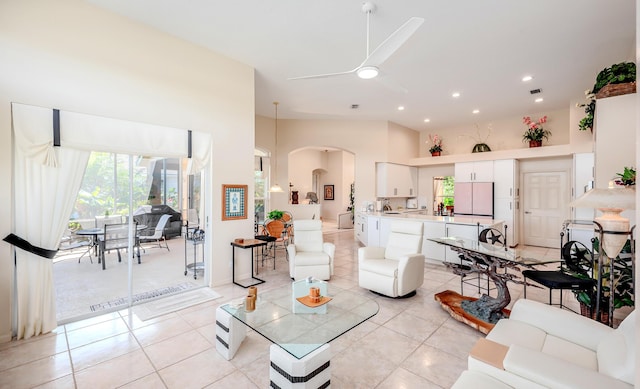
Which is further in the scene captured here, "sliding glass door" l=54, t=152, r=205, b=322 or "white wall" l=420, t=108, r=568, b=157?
"white wall" l=420, t=108, r=568, b=157

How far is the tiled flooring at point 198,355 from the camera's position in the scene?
88.4 inches

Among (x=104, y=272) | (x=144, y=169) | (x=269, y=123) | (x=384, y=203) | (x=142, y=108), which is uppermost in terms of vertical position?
(x=269, y=123)

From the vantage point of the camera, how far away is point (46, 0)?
2.93 meters

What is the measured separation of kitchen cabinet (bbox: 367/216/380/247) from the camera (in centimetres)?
656

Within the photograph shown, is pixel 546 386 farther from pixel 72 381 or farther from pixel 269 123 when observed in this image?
pixel 269 123

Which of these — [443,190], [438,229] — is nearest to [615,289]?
[438,229]

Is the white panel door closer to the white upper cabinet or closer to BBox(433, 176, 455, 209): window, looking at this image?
the white upper cabinet

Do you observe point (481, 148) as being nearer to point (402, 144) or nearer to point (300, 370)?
point (402, 144)

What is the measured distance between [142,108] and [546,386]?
4.55 meters

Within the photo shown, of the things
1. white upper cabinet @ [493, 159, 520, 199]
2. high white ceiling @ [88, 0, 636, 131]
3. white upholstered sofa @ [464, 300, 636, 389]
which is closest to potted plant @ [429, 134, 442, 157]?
white upper cabinet @ [493, 159, 520, 199]

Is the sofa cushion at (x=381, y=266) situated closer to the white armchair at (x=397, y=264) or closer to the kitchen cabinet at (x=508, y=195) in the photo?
the white armchair at (x=397, y=264)

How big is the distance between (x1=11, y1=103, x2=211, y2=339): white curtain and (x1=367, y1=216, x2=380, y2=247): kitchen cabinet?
5.24 metres

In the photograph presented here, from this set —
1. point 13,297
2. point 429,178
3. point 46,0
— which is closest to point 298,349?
point 13,297

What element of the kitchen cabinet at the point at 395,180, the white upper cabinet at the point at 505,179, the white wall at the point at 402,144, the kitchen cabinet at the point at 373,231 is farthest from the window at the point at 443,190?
the kitchen cabinet at the point at 373,231
